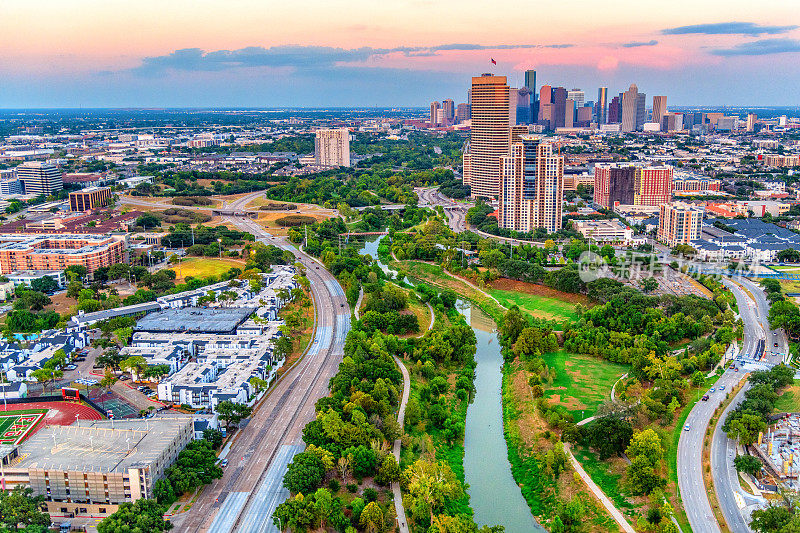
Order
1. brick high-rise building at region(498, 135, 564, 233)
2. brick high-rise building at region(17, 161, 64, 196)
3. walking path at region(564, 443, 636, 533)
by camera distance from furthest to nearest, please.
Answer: brick high-rise building at region(17, 161, 64, 196) → brick high-rise building at region(498, 135, 564, 233) → walking path at region(564, 443, 636, 533)

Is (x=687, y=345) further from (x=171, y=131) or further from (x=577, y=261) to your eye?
(x=171, y=131)

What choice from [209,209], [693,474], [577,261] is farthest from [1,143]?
[693,474]

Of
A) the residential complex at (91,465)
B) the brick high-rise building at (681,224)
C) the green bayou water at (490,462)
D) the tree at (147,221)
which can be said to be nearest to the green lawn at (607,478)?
the green bayou water at (490,462)

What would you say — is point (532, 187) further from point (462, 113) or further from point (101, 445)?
point (462, 113)

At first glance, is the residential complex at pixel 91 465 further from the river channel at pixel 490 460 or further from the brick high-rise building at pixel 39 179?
the brick high-rise building at pixel 39 179

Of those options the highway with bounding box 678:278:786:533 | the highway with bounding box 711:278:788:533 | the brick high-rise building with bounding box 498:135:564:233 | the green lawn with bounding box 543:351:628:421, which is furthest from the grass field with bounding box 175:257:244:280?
the highway with bounding box 711:278:788:533

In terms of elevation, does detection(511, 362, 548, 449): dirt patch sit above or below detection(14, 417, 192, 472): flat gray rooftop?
below

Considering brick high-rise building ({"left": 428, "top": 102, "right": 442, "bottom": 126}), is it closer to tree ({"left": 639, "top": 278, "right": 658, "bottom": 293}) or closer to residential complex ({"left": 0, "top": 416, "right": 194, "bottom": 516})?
tree ({"left": 639, "top": 278, "right": 658, "bottom": 293})
